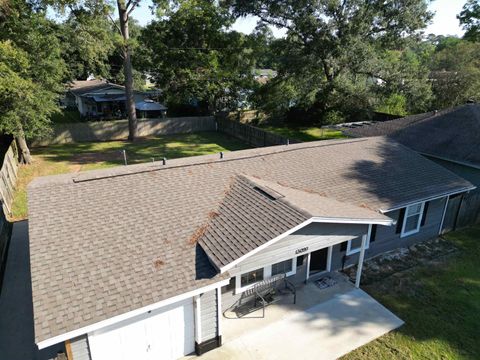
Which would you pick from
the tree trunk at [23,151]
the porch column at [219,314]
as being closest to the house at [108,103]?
the tree trunk at [23,151]

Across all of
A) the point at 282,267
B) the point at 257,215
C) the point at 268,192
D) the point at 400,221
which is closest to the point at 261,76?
the point at 400,221

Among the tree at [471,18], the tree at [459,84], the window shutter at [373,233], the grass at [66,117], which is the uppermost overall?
the tree at [471,18]

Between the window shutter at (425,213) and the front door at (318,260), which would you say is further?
the window shutter at (425,213)

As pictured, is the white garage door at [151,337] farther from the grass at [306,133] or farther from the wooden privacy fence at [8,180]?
the grass at [306,133]

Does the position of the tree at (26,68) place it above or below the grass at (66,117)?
above

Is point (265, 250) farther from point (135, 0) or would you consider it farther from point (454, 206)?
point (135, 0)

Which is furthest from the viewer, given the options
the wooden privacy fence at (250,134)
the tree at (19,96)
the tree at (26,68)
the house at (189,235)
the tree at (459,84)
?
the tree at (459,84)

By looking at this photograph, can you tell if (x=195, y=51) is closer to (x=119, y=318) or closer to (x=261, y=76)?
(x=261, y=76)
